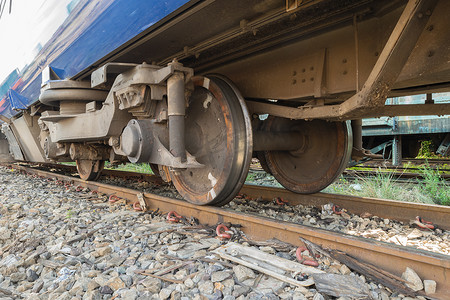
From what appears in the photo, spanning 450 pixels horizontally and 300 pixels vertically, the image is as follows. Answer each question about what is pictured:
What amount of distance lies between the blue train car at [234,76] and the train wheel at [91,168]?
2.62 feet

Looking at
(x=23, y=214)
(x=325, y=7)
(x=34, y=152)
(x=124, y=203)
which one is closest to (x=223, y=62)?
(x=325, y=7)

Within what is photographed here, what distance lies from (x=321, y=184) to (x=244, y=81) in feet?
4.87

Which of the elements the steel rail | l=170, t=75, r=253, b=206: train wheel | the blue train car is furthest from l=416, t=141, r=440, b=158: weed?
l=170, t=75, r=253, b=206: train wheel

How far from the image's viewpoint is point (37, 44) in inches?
157

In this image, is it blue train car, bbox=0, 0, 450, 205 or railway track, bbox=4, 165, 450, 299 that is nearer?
railway track, bbox=4, 165, 450, 299

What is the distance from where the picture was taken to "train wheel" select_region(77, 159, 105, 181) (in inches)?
186

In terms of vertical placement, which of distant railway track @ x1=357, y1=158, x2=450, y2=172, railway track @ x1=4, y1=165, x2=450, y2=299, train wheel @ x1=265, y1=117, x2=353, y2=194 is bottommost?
railway track @ x1=4, y1=165, x2=450, y2=299

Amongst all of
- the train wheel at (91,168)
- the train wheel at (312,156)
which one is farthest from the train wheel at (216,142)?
the train wheel at (91,168)

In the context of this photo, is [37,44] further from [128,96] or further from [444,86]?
[444,86]

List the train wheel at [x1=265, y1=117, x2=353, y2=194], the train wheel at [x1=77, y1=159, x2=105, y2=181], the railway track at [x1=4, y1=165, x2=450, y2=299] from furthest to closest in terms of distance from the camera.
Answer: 1. the train wheel at [x1=77, y1=159, x2=105, y2=181]
2. the train wheel at [x1=265, y1=117, x2=353, y2=194]
3. the railway track at [x1=4, y1=165, x2=450, y2=299]

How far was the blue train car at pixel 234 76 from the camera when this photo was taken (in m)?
1.97

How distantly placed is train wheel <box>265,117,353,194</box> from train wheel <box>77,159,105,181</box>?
106 inches

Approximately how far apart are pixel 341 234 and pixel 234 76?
1991mm

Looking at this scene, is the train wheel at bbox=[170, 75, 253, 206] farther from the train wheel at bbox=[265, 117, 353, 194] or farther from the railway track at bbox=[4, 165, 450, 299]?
the train wheel at bbox=[265, 117, 353, 194]
